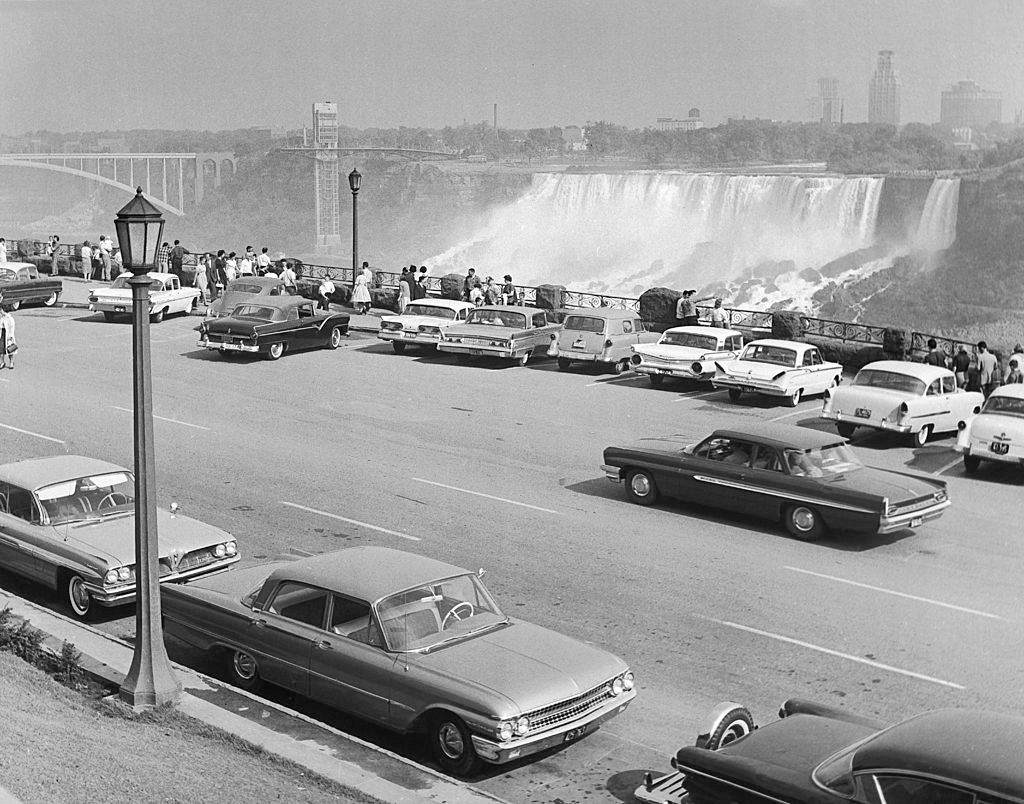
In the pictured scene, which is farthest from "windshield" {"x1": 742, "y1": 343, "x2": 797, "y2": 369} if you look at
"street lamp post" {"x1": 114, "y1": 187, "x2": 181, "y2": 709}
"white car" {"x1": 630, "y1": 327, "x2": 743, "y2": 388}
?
"street lamp post" {"x1": 114, "y1": 187, "x2": 181, "y2": 709}

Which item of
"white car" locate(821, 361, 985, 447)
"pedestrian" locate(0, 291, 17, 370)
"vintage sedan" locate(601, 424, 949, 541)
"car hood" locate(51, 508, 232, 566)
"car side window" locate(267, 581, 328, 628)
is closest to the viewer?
"car side window" locate(267, 581, 328, 628)

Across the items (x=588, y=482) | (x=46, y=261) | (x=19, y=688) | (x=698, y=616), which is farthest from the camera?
(x=46, y=261)

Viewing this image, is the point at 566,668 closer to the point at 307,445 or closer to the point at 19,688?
the point at 19,688

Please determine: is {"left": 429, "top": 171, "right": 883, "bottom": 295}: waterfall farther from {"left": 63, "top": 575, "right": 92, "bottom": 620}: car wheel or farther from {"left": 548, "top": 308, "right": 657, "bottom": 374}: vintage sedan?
{"left": 63, "top": 575, "right": 92, "bottom": 620}: car wheel

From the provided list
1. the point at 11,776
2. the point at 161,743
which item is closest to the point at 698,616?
the point at 161,743

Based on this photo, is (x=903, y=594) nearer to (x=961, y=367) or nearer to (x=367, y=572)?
(x=367, y=572)

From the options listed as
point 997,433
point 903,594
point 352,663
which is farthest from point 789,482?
point 352,663

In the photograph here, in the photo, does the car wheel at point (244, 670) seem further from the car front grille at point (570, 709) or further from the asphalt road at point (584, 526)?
the car front grille at point (570, 709)
